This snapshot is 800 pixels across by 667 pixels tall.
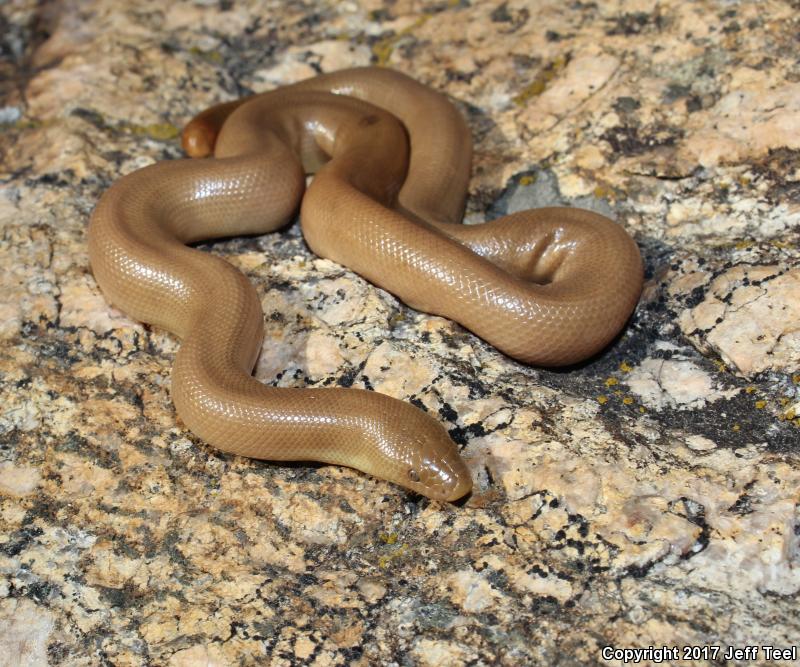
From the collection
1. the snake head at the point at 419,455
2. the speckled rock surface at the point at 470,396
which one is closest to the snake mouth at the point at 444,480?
the snake head at the point at 419,455

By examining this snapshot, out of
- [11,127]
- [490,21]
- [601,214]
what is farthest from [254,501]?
[490,21]

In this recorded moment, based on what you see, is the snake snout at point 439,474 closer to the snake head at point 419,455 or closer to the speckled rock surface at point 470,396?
the snake head at point 419,455

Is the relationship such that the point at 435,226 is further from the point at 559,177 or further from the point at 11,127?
the point at 11,127

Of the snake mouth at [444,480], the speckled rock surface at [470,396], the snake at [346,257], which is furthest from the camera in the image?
the snake at [346,257]

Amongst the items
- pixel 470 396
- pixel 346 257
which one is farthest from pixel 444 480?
pixel 346 257

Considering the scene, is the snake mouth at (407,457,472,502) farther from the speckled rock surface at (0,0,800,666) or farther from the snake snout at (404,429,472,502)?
the speckled rock surface at (0,0,800,666)

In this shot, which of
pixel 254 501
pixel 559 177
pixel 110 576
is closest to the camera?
pixel 110 576

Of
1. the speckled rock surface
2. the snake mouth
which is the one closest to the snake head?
the snake mouth
